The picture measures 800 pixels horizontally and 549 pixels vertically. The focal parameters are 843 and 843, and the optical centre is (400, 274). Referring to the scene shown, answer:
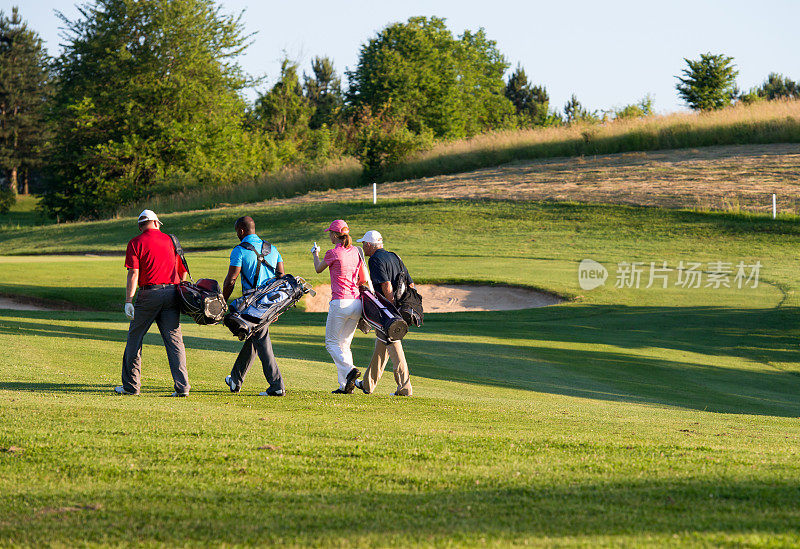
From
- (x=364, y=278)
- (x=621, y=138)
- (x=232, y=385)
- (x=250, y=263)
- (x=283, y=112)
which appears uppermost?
(x=283, y=112)

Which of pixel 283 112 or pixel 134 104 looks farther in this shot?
pixel 283 112

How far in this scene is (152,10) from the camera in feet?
211

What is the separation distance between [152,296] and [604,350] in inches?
390

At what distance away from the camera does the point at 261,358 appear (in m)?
9.95

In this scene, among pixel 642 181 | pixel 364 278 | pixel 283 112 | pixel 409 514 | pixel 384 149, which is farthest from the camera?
pixel 283 112

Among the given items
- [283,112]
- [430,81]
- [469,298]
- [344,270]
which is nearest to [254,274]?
[344,270]

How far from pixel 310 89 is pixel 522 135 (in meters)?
65.8

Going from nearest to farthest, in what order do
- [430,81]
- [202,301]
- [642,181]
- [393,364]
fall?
[202,301]
[393,364]
[642,181]
[430,81]

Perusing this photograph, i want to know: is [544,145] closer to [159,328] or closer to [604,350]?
[604,350]

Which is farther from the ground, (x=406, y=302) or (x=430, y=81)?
(x=430, y=81)

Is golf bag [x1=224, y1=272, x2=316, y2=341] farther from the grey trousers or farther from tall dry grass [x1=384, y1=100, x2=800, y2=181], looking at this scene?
tall dry grass [x1=384, y1=100, x2=800, y2=181]

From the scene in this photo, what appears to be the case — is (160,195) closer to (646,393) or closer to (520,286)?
(520,286)

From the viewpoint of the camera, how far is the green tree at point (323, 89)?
102094mm

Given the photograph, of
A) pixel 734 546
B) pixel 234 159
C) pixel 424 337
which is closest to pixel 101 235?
pixel 234 159
